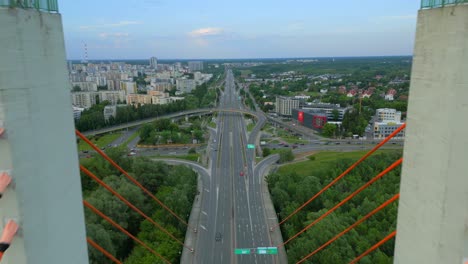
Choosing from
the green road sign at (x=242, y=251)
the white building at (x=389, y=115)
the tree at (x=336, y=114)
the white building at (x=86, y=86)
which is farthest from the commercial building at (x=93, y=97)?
the green road sign at (x=242, y=251)

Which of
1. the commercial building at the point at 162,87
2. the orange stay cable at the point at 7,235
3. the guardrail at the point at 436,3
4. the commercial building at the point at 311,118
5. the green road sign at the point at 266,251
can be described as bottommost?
the green road sign at the point at 266,251

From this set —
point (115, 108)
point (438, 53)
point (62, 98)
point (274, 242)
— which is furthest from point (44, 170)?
point (115, 108)

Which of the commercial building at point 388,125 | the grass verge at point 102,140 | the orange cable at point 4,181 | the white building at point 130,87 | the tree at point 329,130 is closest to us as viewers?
the orange cable at point 4,181

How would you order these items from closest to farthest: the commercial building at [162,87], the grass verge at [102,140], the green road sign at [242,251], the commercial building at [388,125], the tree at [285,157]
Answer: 1. the green road sign at [242,251]
2. the tree at [285,157]
3. the grass verge at [102,140]
4. the commercial building at [388,125]
5. the commercial building at [162,87]

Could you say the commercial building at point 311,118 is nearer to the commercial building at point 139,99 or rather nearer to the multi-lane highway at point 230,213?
the multi-lane highway at point 230,213

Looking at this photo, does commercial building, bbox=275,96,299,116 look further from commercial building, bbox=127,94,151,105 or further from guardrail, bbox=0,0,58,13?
guardrail, bbox=0,0,58,13

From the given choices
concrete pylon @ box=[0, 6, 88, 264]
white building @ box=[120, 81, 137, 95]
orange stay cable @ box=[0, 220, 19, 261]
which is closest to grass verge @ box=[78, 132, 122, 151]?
white building @ box=[120, 81, 137, 95]
